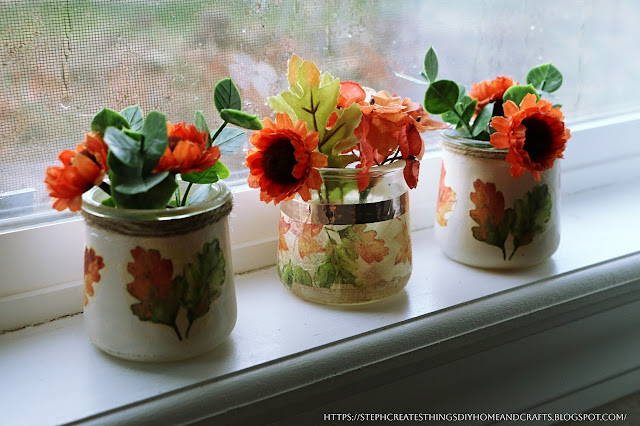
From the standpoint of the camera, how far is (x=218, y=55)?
69 centimetres

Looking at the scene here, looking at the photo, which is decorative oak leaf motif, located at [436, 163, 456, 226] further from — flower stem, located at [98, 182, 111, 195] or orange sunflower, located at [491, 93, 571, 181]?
flower stem, located at [98, 182, 111, 195]

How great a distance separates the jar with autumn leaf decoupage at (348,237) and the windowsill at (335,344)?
3 centimetres

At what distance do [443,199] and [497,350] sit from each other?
0.53 feet

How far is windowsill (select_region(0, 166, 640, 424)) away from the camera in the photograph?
0.53 meters

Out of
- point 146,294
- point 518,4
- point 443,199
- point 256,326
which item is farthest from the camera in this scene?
point 518,4

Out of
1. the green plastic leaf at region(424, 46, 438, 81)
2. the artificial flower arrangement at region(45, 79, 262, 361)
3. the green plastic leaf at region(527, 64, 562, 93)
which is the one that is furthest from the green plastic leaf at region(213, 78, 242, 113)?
the green plastic leaf at region(527, 64, 562, 93)

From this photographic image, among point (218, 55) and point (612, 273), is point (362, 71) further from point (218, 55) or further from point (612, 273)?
point (612, 273)

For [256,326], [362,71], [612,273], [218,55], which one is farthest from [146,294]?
[612,273]

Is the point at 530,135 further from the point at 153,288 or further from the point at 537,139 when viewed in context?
the point at 153,288

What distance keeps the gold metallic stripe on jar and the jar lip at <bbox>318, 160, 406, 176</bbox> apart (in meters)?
0.03

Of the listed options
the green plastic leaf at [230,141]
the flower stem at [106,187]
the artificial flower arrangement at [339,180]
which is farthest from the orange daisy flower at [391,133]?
the flower stem at [106,187]

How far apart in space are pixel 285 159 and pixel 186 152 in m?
0.10

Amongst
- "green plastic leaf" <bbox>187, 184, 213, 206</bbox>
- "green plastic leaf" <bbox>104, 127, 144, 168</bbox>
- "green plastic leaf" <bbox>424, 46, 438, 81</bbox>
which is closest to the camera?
"green plastic leaf" <bbox>104, 127, 144, 168</bbox>

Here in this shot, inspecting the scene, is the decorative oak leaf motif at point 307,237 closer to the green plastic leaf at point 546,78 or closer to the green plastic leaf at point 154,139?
the green plastic leaf at point 154,139
